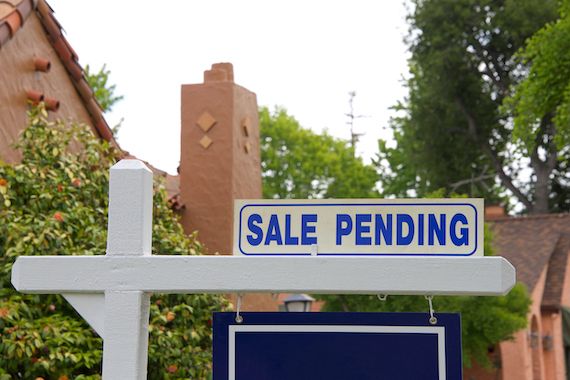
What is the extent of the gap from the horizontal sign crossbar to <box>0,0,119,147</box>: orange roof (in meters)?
6.03

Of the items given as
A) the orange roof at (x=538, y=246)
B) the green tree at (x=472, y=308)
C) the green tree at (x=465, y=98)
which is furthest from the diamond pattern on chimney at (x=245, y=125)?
the green tree at (x=465, y=98)

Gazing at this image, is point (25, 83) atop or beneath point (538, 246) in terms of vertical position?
beneath

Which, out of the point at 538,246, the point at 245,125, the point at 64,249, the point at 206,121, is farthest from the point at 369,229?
the point at 538,246

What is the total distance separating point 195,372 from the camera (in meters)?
8.22

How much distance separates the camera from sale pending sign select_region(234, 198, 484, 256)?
3855 mm

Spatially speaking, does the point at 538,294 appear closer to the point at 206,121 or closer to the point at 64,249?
the point at 206,121

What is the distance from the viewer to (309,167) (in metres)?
38.6

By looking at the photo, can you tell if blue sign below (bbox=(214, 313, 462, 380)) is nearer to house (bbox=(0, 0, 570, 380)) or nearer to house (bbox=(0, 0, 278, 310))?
house (bbox=(0, 0, 570, 380))

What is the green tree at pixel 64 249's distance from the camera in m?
7.02

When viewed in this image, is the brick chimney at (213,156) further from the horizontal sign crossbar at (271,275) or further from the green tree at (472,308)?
the horizontal sign crossbar at (271,275)

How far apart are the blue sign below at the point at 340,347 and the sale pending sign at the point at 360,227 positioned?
27cm

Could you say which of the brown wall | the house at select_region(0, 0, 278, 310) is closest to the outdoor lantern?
the house at select_region(0, 0, 278, 310)

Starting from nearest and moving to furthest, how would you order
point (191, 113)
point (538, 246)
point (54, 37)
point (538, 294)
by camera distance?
1. point (54, 37)
2. point (191, 113)
3. point (538, 294)
4. point (538, 246)

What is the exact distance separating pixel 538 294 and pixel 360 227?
850 inches
